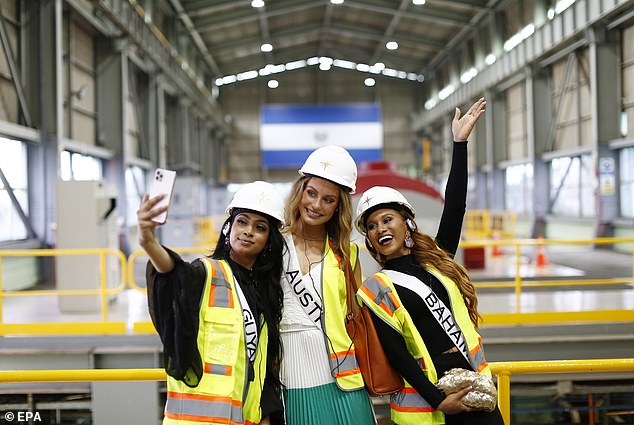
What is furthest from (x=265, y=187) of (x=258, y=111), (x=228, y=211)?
(x=258, y=111)

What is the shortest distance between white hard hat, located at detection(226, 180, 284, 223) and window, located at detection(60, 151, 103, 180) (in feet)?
42.8

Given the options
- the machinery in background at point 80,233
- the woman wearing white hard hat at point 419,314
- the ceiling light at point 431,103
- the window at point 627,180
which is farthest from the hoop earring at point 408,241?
the ceiling light at point 431,103

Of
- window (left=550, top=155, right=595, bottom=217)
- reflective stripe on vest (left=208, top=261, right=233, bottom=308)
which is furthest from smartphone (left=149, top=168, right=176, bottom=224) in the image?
window (left=550, top=155, right=595, bottom=217)

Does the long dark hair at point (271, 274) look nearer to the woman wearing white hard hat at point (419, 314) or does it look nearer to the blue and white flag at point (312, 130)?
the woman wearing white hard hat at point (419, 314)

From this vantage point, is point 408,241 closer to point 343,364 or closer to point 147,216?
point 343,364

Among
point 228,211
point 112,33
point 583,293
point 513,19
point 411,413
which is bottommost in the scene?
point 583,293

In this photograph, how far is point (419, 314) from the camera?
2480 millimetres

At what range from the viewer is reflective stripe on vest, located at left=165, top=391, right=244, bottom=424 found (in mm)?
2180

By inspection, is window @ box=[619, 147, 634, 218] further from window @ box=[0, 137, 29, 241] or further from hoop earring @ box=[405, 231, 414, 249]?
hoop earring @ box=[405, 231, 414, 249]

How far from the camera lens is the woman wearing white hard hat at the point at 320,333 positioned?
8.11ft

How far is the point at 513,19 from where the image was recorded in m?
24.3

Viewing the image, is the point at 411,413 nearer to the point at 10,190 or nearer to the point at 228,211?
the point at 228,211

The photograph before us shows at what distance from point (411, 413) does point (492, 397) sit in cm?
34

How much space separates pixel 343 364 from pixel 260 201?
77cm
